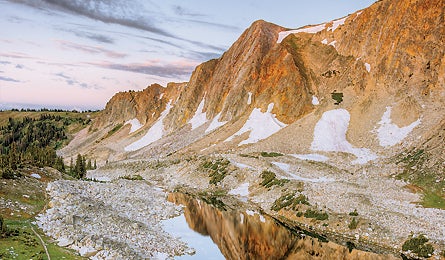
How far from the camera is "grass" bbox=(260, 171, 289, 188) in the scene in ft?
184

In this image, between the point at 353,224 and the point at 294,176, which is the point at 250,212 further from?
the point at 294,176

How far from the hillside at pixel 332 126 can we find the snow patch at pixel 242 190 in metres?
0.46

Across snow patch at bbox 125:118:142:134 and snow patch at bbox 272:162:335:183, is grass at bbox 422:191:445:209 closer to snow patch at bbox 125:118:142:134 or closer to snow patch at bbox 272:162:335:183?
snow patch at bbox 272:162:335:183

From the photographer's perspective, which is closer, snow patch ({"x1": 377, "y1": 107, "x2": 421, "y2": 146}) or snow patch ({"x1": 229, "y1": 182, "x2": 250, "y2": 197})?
snow patch ({"x1": 229, "y1": 182, "x2": 250, "y2": 197})

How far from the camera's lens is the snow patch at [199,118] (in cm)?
13359

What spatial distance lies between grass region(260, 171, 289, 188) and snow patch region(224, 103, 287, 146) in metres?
32.3

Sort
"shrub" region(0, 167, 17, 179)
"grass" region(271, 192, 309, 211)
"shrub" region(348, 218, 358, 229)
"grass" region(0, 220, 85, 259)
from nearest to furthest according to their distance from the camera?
1. "grass" region(0, 220, 85, 259)
2. "shrub" region(0, 167, 17, 179)
3. "shrub" region(348, 218, 358, 229)
4. "grass" region(271, 192, 309, 211)

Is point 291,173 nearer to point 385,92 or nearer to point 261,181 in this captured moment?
point 261,181

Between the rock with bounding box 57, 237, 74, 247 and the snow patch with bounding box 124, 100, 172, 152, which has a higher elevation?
the rock with bounding box 57, 237, 74, 247

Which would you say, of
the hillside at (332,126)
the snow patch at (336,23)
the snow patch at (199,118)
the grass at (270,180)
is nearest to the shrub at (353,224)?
the hillside at (332,126)

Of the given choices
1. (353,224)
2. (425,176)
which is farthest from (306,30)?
(353,224)

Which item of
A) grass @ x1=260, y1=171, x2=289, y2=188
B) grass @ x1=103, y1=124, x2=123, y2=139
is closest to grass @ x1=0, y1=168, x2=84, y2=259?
grass @ x1=260, y1=171, x2=289, y2=188

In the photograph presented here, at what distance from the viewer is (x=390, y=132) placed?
3051 inches

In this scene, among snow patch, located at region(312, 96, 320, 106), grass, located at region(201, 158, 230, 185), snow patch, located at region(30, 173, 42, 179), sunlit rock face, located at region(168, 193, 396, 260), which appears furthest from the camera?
snow patch, located at region(312, 96, 320, 106)
